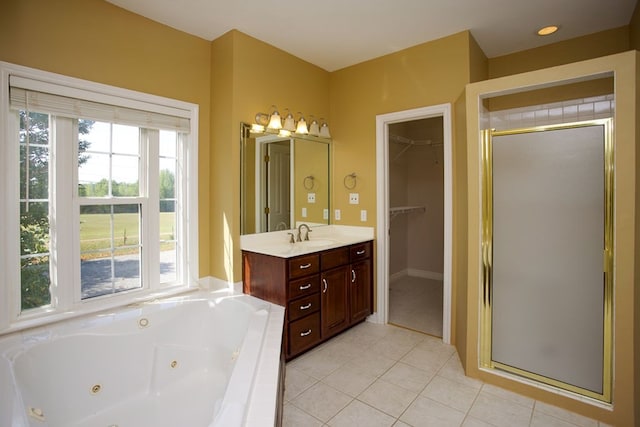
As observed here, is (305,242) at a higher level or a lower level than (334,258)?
higher

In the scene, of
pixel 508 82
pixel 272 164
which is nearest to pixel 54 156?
pixel 272 164

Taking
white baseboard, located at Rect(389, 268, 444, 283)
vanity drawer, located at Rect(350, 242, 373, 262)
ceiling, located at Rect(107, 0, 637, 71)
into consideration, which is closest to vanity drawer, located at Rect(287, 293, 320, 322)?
vanity drawer, located at Rect(350, 242, 373, 262)

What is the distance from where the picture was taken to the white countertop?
275cm

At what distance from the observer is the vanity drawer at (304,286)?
8.48 feet

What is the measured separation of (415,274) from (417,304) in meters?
1.43

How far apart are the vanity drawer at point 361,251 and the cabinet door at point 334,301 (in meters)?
0.16

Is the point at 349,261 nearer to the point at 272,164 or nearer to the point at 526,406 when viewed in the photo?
the point at 272,164

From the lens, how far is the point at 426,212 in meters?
5.27

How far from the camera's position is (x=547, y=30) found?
2.84m

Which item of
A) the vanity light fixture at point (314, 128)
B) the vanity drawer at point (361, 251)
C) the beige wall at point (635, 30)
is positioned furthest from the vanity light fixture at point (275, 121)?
the beige wall at point (635, 30)

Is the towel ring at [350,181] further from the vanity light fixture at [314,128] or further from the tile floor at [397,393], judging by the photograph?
the tile floor at [397,393]

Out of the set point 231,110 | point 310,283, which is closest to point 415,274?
point 310,283

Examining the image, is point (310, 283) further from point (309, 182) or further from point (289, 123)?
point (289, 123)

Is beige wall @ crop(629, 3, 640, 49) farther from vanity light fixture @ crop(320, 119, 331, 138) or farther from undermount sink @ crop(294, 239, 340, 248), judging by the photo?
undermount sink @ crop(294, 239, 340, 248)
